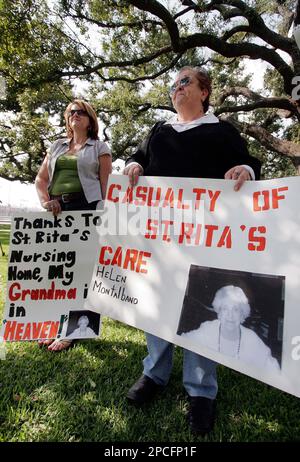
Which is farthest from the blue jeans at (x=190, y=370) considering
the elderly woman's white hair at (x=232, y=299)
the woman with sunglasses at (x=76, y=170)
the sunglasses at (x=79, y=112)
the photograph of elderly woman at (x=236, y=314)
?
the sunglasses at (x=79, y=112)

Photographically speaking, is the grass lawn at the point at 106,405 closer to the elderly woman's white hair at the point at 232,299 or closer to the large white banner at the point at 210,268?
the large white banner at the point at 210,268

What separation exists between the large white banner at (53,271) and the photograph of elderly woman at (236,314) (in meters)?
1.00

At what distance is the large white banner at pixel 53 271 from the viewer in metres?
2.34

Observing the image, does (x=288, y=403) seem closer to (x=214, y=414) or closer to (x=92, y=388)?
(x=214, y=414)

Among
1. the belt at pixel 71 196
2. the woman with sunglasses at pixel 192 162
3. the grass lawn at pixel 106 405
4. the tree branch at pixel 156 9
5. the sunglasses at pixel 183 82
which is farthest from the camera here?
the tree branch at pixel 156 9

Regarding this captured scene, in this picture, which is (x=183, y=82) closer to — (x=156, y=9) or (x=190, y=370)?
(x=190, y=370)

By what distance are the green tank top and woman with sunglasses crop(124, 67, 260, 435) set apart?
0.58 m

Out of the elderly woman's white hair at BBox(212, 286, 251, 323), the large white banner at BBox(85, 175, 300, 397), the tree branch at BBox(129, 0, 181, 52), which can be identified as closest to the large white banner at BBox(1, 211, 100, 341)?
the large white banner at BBox(85, 175, 300, 397)

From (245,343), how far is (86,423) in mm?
985

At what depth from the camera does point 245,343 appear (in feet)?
4.88

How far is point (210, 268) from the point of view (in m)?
1.65

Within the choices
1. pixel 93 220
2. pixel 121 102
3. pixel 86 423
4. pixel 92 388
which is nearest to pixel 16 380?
pixel 92 388

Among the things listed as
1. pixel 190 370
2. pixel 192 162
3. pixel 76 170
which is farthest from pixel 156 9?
pixel 190 370
